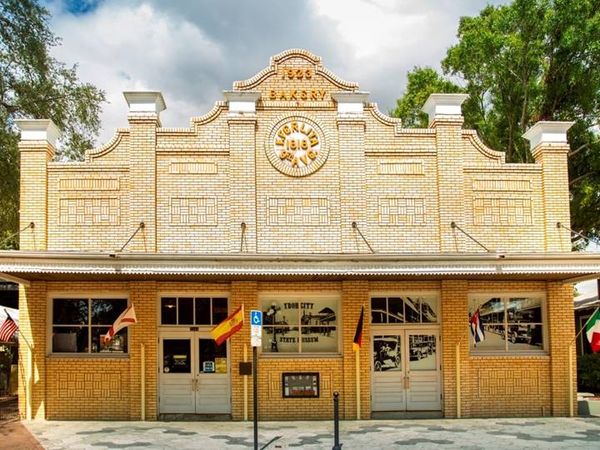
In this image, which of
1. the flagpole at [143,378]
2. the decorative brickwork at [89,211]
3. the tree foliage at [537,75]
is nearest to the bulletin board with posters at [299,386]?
the flagpole at [143,378]

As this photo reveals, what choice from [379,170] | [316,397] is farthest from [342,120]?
[316,397]

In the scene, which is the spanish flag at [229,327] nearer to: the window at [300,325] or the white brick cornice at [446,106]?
the window at [300,325]

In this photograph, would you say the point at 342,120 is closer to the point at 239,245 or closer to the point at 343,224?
the point at 343,224

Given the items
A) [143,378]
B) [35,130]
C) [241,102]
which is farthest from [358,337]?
[35,130]

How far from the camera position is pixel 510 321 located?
63.4 feet

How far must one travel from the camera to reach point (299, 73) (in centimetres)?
1936

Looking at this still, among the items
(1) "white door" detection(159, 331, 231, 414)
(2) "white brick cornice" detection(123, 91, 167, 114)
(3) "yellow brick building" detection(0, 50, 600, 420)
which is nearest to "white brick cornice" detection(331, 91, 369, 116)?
(3) "yellow brick building" detection(0, 50, 600, 420)

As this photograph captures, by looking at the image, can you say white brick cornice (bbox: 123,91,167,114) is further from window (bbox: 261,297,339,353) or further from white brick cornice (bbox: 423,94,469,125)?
white brick cornice (bbox: 423,94,469,125)

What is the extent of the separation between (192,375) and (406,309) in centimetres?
544

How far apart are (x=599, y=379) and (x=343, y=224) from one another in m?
10.1

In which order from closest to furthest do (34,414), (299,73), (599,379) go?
(34,414) < (299,73) < (599,379)

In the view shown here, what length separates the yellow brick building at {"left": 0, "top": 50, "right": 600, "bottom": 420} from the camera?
60.5 feet

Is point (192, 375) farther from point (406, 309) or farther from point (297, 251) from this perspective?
point (406, 309)

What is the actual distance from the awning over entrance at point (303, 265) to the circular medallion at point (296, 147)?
2958 mm
